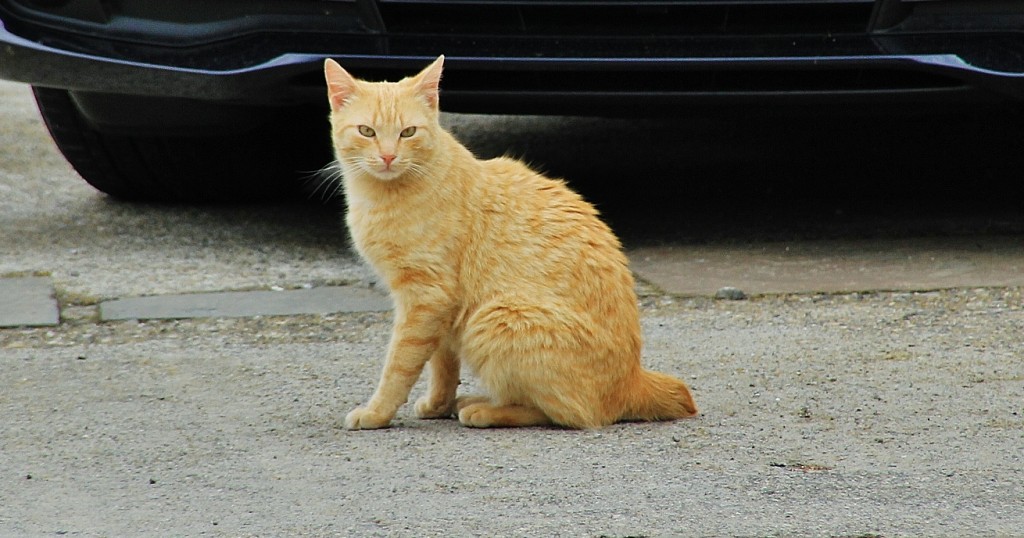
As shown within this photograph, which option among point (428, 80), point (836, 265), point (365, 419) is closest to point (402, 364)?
point (365, 419)

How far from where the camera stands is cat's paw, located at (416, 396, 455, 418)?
11.4 ft

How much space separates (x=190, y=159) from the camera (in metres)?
5.43

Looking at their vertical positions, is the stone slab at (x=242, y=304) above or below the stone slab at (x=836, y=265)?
below

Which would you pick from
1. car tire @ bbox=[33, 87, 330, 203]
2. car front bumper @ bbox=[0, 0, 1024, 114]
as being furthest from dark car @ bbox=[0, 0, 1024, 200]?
car tire @ bbox=[33, 87, 330, 203]

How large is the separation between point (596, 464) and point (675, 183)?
3.44 m

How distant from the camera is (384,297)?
176 inches

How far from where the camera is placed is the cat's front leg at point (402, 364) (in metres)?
3.26

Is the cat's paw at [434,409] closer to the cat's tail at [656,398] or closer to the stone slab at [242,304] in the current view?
the cat's tail at [656,398]

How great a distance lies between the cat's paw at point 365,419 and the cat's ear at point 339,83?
724mm

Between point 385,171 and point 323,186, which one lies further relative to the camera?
point 323,186

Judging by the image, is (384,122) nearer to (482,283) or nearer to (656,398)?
(482,283)

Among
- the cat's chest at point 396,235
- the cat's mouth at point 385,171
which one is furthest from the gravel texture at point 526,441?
the cat's mouth at point 385,171

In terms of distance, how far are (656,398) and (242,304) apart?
1592mm

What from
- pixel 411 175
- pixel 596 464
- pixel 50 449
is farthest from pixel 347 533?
pixel 411 175
